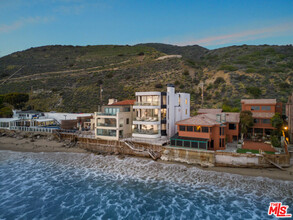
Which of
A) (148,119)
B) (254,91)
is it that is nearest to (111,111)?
(148,119)

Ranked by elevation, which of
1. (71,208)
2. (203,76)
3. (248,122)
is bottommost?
(71,208)

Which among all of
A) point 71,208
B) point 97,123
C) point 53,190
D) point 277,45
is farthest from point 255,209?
point 277,45

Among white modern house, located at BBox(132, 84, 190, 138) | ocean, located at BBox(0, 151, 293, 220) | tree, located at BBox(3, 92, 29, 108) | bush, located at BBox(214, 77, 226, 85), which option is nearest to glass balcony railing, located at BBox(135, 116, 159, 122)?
white modern house, located at BBox(132, 84, 190, 138)

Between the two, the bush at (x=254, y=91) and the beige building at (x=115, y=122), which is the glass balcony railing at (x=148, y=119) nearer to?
the beige building at (x=115, y=122)

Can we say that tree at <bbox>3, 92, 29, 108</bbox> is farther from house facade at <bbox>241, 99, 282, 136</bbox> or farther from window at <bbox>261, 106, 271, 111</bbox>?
window at <bbox>261, 106, 271, 111</bbox>

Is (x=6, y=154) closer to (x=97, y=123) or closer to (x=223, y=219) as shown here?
(x=97, y=123)

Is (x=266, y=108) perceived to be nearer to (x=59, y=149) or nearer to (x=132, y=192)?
(x=132, y=192)
